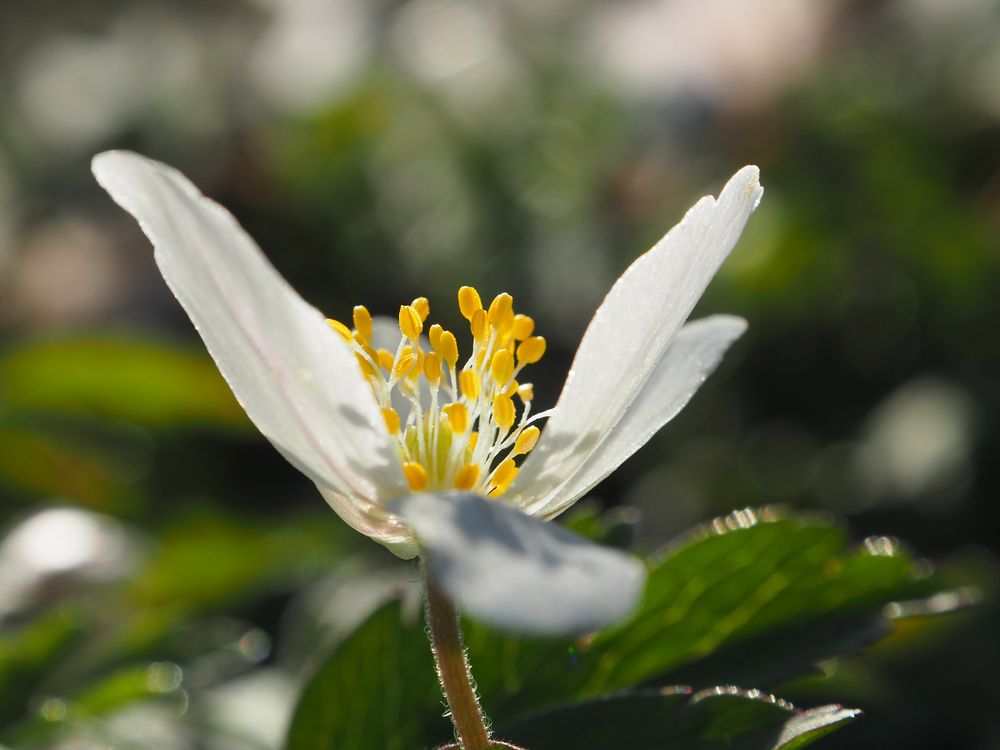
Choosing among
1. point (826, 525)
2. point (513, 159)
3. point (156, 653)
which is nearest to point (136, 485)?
point (156, 653)

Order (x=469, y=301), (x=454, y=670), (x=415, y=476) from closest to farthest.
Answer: (x=454, y=670), (x=415, y=476), (x=469, y=301)

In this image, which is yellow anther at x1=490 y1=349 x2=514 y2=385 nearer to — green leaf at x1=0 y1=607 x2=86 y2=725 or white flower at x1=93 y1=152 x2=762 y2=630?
white flower at x1=93 y1=152 x2=762 y2=630

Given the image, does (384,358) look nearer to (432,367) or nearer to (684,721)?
(432,367)

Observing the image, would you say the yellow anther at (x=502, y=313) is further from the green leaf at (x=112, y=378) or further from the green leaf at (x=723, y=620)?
the green leaf at (x=112, y=378)

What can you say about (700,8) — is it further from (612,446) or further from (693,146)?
(612,446)

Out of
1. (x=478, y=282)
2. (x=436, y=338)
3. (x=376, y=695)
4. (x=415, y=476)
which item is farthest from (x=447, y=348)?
(x=478, y=282)

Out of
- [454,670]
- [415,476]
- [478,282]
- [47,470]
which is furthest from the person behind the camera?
[478,282]
